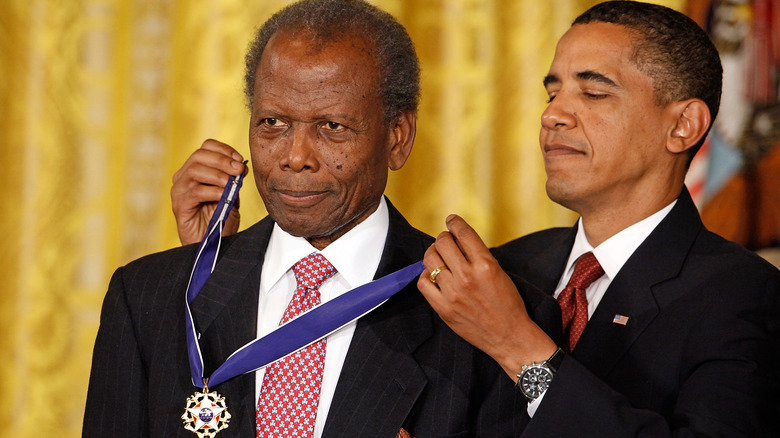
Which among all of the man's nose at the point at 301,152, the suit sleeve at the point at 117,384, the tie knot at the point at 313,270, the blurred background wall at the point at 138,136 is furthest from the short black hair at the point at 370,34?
the blurred background wall at the point at 138,136

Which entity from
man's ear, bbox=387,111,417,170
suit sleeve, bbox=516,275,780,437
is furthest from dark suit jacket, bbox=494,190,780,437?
man's ear, bbox=387,111,417,170

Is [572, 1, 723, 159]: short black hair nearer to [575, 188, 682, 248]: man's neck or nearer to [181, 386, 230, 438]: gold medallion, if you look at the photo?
[575, 188, 682, 248]: man's neck

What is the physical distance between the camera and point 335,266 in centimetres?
160

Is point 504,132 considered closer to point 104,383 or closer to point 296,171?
point 296,171

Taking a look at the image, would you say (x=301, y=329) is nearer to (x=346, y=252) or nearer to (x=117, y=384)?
(x=346, y=252)

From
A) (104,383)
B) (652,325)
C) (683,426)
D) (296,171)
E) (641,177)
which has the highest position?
(296,171)

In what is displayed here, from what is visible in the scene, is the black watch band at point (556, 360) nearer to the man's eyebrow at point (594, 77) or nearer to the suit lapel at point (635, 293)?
the suit lapel at point (635, 293)

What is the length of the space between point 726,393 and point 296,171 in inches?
31.7

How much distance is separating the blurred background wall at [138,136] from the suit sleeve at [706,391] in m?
1.16

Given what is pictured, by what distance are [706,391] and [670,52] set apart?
27.5 inches

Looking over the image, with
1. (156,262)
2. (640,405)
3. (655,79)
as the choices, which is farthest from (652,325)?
(156,262)

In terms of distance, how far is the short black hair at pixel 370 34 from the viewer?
154 centimetres

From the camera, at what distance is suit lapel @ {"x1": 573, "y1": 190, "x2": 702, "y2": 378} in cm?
179

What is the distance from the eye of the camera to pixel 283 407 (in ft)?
4.90
